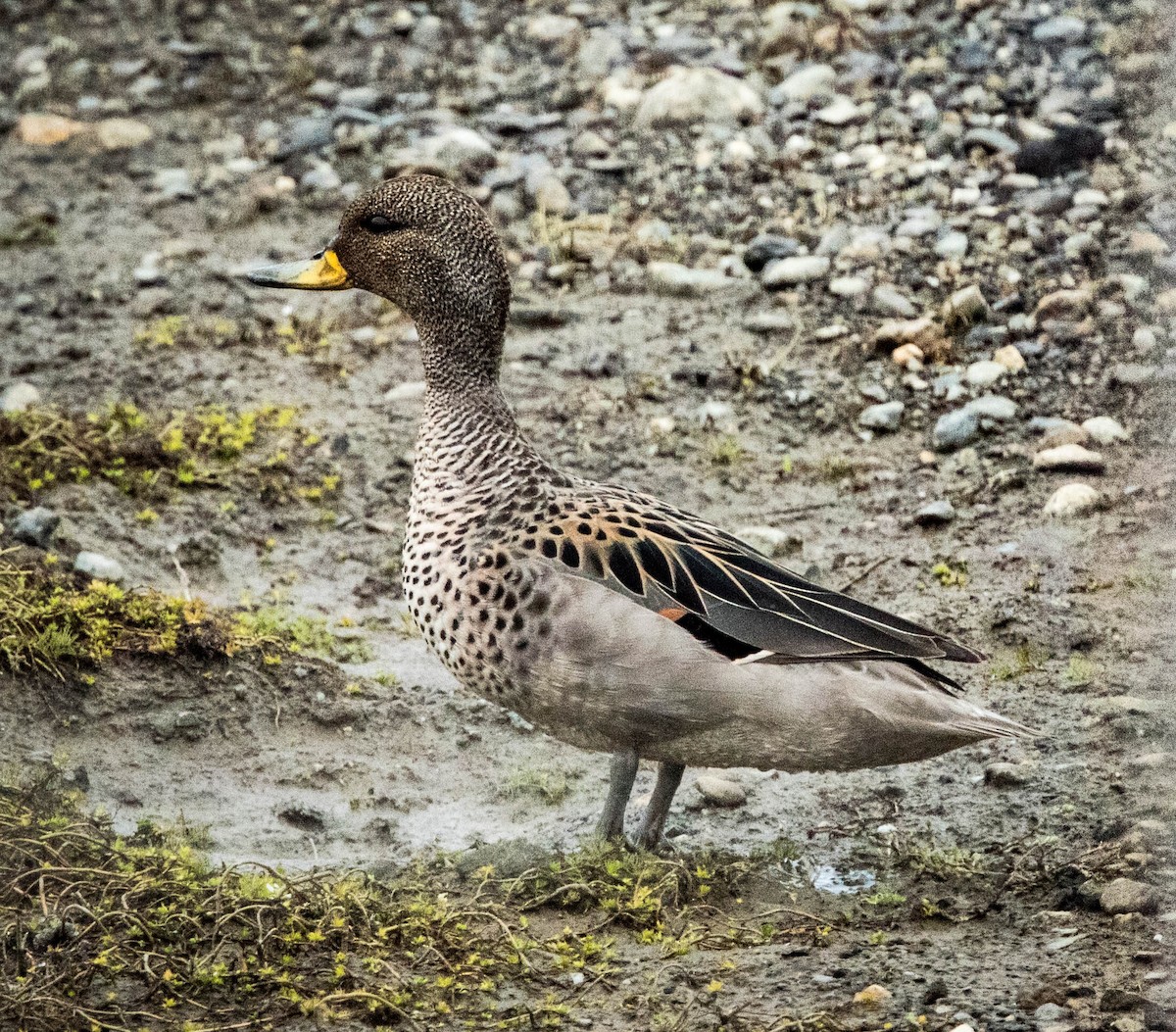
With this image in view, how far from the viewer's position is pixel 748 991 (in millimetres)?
3719

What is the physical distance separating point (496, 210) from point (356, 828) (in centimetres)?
442

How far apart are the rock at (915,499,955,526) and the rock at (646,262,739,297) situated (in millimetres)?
1960

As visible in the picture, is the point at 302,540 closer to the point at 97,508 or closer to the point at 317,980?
the point at 97,508

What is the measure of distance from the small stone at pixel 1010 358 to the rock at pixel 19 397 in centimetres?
413

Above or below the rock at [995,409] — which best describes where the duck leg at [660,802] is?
below

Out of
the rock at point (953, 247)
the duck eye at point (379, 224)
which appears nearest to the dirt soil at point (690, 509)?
the rock at point (953, 247)

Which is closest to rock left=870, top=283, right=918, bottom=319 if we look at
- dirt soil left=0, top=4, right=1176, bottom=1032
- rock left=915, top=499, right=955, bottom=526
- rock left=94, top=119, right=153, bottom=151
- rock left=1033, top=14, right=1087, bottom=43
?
dirt soil left=0, top=4, right=1176, bottom=1032

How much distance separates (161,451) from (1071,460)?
3662mm

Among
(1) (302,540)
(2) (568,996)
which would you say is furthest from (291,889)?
(1) (302,540)

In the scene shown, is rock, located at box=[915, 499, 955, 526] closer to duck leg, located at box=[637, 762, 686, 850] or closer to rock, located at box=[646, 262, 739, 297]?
rock, located at box=[646, 262, 739, 297]

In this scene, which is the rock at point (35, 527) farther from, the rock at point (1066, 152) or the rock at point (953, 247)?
the rock at point (1066, 152)

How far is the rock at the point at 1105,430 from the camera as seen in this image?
257 inches

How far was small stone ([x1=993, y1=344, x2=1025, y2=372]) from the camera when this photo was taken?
6.96 meters

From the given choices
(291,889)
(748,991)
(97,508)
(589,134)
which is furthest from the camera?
(589,134)
